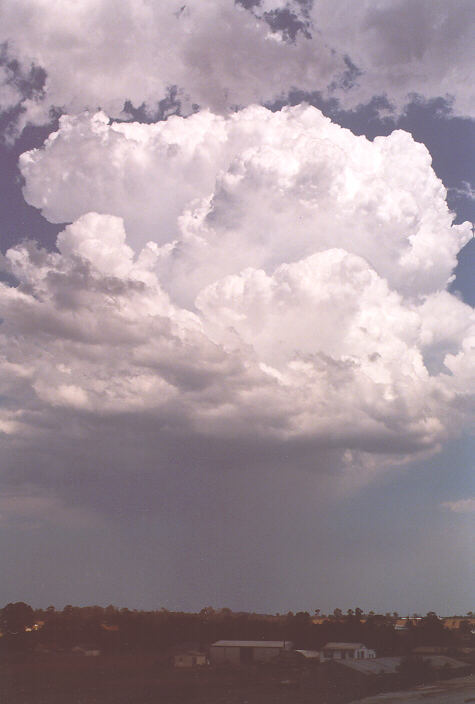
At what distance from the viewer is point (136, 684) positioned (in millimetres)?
80625

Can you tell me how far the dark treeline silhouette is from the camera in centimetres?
12606

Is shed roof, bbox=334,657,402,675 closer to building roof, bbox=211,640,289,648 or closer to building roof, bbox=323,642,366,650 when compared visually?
building roof, bbox=323,642,366,650

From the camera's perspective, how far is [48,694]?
70.6 meters

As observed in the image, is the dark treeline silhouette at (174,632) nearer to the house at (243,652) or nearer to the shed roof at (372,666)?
the house at (243,652)

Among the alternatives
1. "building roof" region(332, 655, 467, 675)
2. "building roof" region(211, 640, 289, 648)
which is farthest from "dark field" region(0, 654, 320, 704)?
"building roof" region(211, 640, 289, 648)

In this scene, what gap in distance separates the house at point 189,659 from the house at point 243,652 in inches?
145

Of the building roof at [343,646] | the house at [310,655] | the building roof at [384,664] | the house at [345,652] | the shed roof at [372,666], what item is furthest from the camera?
the building roof at [343,646]

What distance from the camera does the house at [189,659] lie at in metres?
112

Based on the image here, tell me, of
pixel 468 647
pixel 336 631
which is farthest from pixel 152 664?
pixel 468 647

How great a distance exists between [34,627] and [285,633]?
50348mm

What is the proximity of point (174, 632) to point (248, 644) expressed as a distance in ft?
48.1

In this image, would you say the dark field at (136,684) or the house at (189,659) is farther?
the house at (189,659)

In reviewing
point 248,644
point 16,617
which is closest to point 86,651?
point 16,617

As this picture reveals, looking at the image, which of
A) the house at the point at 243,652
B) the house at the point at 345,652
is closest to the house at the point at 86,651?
the house at the point at 243,652
